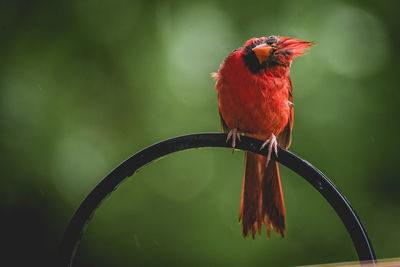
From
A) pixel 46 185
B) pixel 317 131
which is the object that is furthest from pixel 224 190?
pixel 46 185

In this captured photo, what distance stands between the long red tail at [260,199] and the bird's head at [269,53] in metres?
0.52

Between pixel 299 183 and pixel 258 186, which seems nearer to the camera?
pixel 258 186

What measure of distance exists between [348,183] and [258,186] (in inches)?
76.2

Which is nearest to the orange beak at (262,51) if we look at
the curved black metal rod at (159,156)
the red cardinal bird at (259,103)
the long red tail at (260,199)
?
the red cardinal bird at (259,103)

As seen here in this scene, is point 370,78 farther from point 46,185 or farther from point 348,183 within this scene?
point 46,185

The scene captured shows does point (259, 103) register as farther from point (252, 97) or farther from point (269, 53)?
point (269, 53)

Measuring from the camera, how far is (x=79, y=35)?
388 cm

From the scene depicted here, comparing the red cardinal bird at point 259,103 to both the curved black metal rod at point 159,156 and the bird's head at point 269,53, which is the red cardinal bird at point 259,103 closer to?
the bird's head at point 269,53

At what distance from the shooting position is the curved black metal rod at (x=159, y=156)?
1.11 meters

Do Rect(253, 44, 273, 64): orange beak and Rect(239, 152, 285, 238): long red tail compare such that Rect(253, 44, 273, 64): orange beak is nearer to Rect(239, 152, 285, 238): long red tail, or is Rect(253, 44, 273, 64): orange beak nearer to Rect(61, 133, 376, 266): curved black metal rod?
Rect(239, 152, 285, 238): long red tail

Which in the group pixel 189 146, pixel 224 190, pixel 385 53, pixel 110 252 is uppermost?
pixel 385 53

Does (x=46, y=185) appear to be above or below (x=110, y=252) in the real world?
above

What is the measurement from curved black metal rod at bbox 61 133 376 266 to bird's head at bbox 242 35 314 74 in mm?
645

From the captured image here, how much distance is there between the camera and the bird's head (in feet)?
5.75
